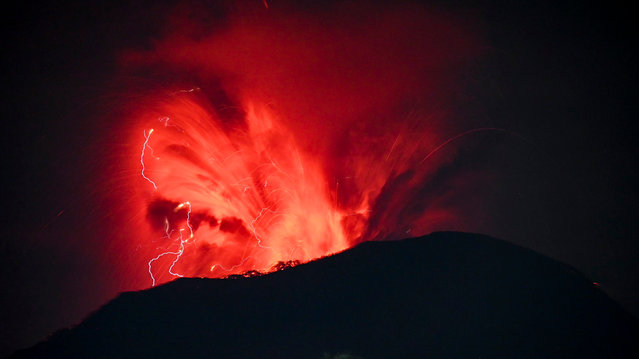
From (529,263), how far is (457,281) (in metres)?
3.33

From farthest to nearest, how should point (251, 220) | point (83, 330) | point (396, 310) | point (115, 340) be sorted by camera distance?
point (396, 310) → point (115, 340) → point (83, 330) → point (251, 220)

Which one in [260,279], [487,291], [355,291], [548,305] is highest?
[260,279]

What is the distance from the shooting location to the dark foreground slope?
10805mm

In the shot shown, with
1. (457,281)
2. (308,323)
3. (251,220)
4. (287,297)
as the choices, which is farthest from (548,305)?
(251,220)

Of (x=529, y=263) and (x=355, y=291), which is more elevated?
(x=355, y=291)

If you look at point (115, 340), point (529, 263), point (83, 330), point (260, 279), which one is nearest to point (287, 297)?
point (260, 279)

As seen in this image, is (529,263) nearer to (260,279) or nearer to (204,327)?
(260,279)

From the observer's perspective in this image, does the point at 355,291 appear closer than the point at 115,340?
No

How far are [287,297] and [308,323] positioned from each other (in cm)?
273

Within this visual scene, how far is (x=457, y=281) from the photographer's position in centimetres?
1512

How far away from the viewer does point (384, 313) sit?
47.0 feet

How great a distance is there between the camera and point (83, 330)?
35.0 ft

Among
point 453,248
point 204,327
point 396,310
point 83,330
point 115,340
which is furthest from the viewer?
point 453,248

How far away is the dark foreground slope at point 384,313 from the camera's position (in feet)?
35.4
